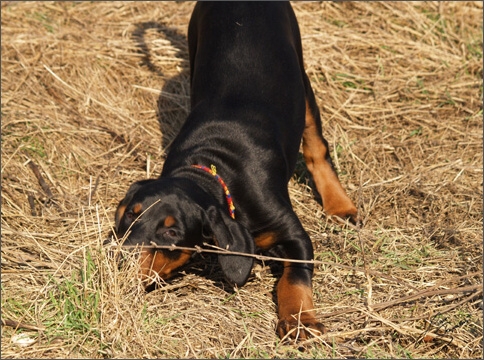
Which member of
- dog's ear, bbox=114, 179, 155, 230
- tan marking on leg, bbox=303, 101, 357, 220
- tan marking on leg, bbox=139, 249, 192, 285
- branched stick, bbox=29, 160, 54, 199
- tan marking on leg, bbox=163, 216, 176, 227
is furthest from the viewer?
tan marking on leg, bbox=303, 101, 357, 220

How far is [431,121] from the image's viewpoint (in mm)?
6660

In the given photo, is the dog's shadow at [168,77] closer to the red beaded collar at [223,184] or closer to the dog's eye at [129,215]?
the red beaded collar at [223,184]

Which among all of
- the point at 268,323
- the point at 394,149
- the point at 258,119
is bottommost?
the point at 394,149

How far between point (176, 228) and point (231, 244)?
1.00ft

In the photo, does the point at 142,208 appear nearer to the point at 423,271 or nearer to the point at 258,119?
the point at 258,119

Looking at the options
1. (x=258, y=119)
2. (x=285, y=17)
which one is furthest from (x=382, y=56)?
(x=258, y=119)

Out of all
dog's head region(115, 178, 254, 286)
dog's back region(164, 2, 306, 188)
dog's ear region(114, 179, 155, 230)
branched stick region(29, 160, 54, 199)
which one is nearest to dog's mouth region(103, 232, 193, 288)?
dog's head region(115, 178, 254, 286)

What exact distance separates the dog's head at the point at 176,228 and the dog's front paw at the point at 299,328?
339mm

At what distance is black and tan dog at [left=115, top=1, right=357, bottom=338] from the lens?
14.1 ft

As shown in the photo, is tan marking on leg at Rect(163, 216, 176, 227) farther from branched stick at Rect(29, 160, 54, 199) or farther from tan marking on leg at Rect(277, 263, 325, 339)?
branched stick at Rect(29, 160, 54, 199)

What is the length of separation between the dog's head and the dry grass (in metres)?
0.18

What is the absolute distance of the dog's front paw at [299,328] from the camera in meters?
3.98

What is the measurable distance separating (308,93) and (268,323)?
6.98 feet

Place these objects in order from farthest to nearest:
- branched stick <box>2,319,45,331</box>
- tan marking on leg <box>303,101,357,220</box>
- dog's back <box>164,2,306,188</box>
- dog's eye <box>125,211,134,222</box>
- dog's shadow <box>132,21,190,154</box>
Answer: dog's shadow <box>132,21,190,154</box>
tan marking on leg <box>303,101,357,220</box>
dog's back <box>164,2,306,188</box>
dog's eye <box>125,211,134,222</box>
branched stick <box>2,319,45,331</box>
